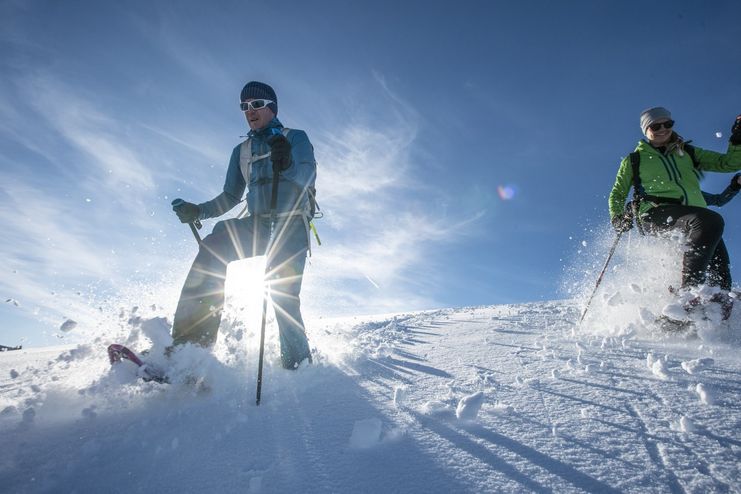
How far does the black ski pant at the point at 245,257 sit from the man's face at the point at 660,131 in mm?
4768

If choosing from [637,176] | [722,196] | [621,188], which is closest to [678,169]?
[637,176]

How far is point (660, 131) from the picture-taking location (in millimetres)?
4770

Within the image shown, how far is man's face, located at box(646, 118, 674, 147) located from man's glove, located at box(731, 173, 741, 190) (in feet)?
2.88

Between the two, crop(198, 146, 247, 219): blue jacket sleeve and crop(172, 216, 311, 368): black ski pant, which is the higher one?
crop(198, 146, 247, 219): blue jacket sleeve

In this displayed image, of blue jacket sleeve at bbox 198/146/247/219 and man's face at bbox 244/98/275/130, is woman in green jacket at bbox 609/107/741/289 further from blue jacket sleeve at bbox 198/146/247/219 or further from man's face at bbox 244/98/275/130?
blue jacket sleeve at bbox 198/146/247/219

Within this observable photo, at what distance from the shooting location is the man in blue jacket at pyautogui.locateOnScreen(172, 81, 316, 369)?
10.3 feet

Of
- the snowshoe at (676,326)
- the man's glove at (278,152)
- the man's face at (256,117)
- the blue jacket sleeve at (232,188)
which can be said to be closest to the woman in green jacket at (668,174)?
the snowshoe at (676,326)

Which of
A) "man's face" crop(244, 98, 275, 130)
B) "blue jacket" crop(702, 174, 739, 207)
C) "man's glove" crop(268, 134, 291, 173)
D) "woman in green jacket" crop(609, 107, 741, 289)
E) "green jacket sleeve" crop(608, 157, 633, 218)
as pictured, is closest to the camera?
"man's glove" crop(268, 134, 291, 173)

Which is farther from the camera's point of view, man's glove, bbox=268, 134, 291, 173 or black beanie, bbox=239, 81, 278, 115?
black beanie, bbox=239, 81, 278, 115

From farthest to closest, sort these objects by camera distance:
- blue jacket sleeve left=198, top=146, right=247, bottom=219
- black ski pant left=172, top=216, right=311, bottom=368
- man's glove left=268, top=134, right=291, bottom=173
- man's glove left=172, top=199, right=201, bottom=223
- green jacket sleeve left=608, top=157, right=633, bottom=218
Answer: green jacket sleeve left=608, top=157, right=633, bottom=218
blue jacket sleeve left=198, top=146, right=247, bottom=219
man's glove left=172, top=199, right=201, bottom=223
man's glove left=268, top=134, right=291, bottom=173
black ski pant left=172, top=216, right=311, bottom=368

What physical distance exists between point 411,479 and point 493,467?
347mm

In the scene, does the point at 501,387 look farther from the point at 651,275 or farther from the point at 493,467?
the point at 651,275

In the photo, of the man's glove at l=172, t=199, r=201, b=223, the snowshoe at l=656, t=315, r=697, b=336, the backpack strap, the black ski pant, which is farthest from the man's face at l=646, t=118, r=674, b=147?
the man's glove at l=172, t=199, r=201, b=223

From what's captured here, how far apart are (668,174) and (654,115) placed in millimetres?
839
